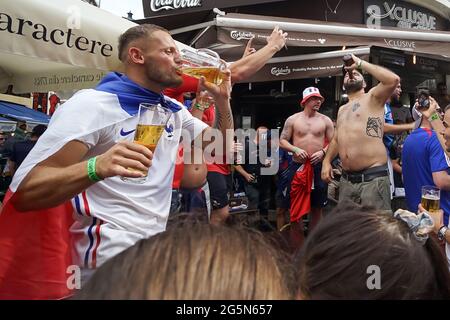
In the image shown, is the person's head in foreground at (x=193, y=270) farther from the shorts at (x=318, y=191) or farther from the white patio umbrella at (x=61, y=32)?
the shorts at (x=318, y=191)

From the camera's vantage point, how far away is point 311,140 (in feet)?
19.2

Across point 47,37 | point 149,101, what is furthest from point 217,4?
point 149,101

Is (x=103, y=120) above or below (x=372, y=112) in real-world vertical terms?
below

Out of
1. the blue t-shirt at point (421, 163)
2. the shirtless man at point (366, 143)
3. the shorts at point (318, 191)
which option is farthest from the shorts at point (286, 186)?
the blue t-shirt at point (421, 163)

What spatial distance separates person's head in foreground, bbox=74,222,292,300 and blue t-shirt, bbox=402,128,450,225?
10.3ft

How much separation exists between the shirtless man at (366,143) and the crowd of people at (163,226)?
1.90 ft

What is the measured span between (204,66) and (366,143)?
264 centimetres

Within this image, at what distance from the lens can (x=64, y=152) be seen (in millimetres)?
1740

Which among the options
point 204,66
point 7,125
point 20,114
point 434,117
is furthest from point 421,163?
point 7,125

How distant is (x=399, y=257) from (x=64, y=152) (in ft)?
4.02

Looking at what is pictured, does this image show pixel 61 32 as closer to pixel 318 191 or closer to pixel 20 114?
pixel 318 191

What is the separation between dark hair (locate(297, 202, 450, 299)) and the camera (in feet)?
3.73
